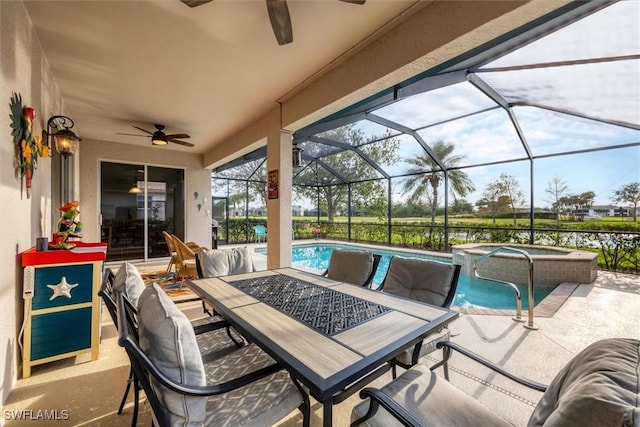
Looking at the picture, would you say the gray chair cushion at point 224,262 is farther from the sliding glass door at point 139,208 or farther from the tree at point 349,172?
the sliding glass door at point 139,208

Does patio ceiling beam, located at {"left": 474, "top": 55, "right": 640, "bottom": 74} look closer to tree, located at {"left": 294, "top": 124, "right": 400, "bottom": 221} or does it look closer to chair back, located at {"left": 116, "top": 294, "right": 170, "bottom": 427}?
tree, located at {"left": 294, "top": 124, "right": 400, "bottom": 221}

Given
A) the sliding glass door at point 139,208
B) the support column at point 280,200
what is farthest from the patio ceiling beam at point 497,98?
the sliding glass door at point 139,208

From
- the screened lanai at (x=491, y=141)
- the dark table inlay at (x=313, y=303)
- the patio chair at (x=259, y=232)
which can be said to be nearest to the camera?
the dark table inlay at (x=313, y=303)

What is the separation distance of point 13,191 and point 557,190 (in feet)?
31.4

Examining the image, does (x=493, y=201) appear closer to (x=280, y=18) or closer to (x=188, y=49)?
(x=280, y=18)

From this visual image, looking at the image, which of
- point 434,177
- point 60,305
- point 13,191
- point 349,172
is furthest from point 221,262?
point 349,172

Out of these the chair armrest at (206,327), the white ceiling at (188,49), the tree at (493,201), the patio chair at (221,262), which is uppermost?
the white ceiling at (188,49)

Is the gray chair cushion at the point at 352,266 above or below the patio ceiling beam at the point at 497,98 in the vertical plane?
below

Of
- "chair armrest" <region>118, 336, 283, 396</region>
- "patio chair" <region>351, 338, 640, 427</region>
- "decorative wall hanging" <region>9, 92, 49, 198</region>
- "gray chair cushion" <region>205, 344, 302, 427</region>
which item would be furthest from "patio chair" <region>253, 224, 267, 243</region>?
"chair armrest" <region>118, 336, 283, 396</region>

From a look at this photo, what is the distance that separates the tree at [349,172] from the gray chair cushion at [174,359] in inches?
248

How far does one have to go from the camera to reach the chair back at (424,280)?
1.95 metres

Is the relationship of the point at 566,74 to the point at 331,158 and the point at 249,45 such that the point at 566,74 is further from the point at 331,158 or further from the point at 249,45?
the point at 331,158

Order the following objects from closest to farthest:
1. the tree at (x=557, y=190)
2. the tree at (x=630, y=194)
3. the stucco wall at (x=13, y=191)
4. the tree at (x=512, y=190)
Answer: the stucco wall at (x=13, y=191) < the tree at (x=630, y=194) < the tree at (x=557, y=190) < the tree at (x=512, y=190)

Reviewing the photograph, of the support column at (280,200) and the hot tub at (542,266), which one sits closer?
the support column at (280,200)
